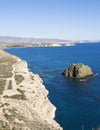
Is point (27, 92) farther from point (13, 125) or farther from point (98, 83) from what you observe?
point (98, 83)

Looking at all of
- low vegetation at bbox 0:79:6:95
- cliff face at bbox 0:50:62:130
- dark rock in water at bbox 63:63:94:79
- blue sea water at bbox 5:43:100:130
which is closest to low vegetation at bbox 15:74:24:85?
cliff face at bbox 0:50:62:130

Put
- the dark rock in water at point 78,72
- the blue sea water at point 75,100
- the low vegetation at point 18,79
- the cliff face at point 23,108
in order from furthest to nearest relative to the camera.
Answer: the dark rock in water at point 78,72, the low vegetation at point 18,79, the blue sea water at point 75,100, the cliff face at point 23,108

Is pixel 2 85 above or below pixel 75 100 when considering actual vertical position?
above

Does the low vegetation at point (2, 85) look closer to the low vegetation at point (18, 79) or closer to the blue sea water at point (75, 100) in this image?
the low vegetation at point (18, 79)

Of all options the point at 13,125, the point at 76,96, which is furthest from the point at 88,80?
the point at 13,125

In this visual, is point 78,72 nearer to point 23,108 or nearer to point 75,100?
point 75,100

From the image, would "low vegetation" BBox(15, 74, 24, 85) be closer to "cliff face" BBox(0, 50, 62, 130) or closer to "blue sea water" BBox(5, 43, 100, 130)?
"cliff face" BBox(0, 50, 62, 130)

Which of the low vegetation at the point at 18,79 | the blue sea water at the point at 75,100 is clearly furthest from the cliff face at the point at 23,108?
the blue sea water at the point at 75,100

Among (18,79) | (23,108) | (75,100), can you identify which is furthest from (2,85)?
(23,108)

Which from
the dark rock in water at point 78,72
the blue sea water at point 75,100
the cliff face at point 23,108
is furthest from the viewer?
the dark rock in water at point 78,72

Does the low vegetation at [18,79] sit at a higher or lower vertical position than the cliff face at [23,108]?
higher

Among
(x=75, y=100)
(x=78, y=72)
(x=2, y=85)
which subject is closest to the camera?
(x=75, y=100)
